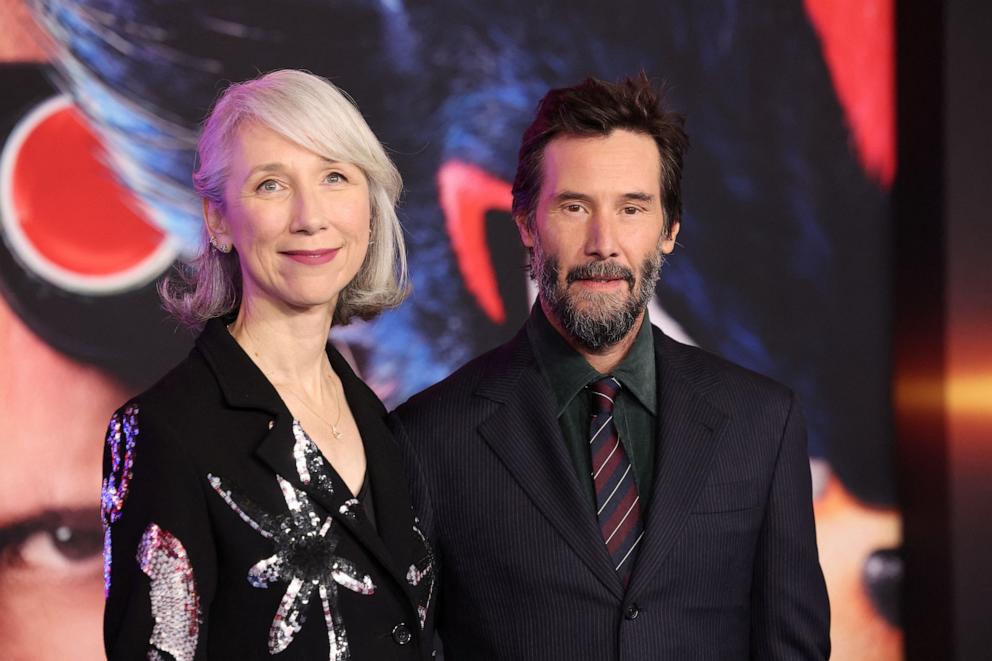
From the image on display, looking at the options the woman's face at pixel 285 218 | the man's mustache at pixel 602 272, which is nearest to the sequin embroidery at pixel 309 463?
the woman's face at pixel 285 218

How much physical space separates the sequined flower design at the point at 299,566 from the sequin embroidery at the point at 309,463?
34 millimetres

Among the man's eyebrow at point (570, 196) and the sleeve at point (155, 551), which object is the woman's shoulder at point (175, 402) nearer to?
the sleeve at point (155, 551)

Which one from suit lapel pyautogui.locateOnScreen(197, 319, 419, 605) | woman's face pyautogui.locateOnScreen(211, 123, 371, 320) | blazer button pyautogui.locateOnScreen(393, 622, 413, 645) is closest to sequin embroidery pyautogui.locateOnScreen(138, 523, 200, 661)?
suit lapel pyautogui.locateOnScreen(197, 319, 419, 605)

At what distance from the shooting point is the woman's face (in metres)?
2.06

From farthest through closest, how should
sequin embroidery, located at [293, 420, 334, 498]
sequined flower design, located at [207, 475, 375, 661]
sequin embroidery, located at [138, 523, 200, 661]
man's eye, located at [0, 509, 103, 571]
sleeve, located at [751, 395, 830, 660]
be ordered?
man's eye, located at [0, 509, 103, 571] → sleeve, located at [751, 395, 830, 660] → sequin embroidery, located at [293, 420, 334, 498] → sequined flower design, located at [207, 475, 375, 661] → sequin embroidery, located at [138, 523, 200, 661]

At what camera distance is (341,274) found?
214 centimetres

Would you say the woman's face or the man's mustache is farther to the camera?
the man's mustache

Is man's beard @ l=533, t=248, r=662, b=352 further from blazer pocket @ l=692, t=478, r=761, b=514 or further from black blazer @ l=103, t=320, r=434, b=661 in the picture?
black blazer @ l=103, t=320, r=434, b=661

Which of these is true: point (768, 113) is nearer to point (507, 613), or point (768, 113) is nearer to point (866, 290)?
point (866, 290)

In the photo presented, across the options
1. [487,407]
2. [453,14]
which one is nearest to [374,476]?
[487,407]

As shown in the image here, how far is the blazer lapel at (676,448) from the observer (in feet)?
7.41

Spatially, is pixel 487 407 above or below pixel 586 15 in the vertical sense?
below

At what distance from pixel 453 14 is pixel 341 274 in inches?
84.2

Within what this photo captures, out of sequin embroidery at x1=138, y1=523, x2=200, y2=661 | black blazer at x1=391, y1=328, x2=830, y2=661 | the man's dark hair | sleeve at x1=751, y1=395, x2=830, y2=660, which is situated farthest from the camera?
the man's dark hair
